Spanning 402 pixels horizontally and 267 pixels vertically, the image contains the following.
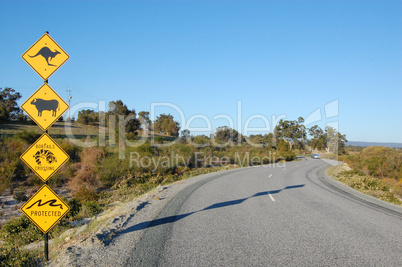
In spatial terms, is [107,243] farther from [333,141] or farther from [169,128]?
[333,141]

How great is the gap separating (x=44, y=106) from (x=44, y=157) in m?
0.98

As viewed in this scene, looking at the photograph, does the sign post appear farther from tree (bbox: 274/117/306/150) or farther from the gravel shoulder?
tree (bbox: 274/117/306/150)

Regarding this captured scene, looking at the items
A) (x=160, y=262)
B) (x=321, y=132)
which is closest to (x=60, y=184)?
(x=160, y=262)

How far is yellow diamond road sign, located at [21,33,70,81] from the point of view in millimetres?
5520

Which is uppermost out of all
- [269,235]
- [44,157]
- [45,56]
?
[45,56]

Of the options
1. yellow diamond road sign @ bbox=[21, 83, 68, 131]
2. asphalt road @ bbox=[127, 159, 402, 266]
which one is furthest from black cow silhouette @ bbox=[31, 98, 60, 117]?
asphalt road @ bbox=[127, 159, 402, 266]

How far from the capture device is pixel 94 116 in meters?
58.8

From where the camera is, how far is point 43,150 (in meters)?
5.30

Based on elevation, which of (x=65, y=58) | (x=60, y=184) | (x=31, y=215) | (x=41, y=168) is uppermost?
(x=65, y=58)

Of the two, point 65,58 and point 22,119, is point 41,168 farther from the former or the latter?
point 22,119

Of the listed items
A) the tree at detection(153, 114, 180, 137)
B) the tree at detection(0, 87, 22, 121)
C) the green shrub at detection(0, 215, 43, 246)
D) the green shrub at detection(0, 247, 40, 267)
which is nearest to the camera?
the green shrub at detection(0, 247, 40, 267)

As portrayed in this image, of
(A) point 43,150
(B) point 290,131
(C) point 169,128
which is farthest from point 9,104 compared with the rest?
(B) point 290,131

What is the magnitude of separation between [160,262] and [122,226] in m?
2.51

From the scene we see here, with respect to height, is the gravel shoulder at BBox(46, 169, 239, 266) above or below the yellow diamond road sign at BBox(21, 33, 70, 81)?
below
